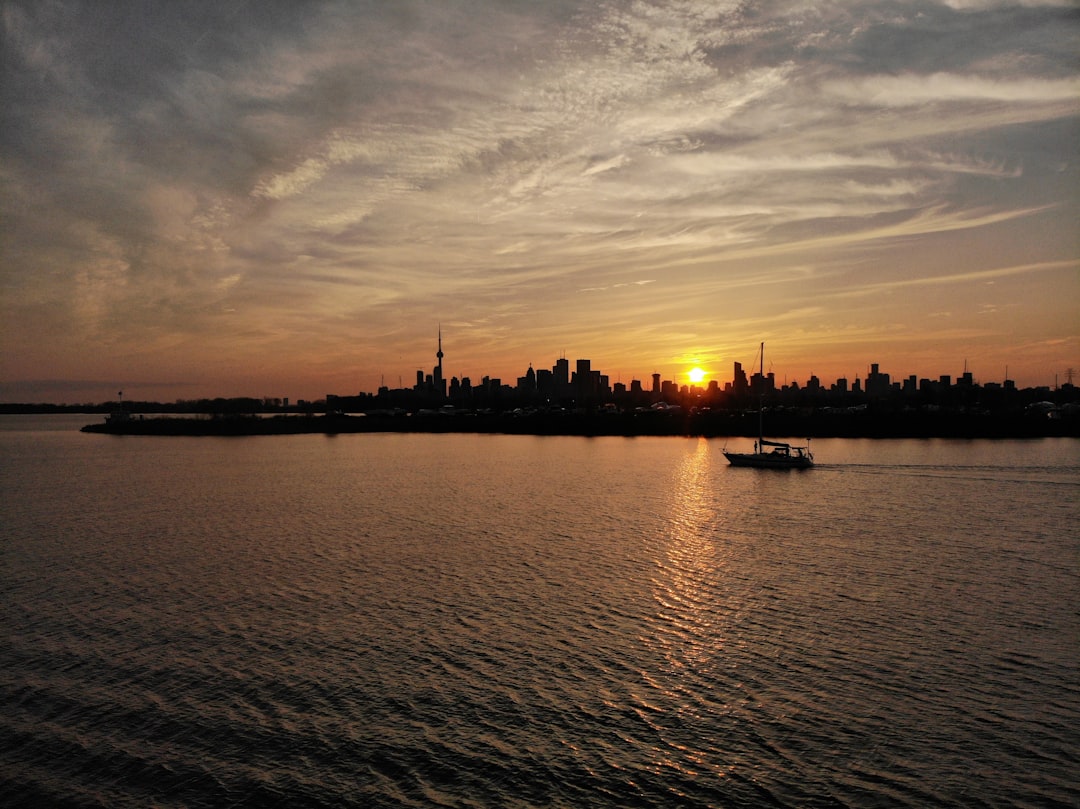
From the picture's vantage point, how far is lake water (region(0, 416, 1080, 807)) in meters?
21.5

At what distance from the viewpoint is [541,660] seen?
3072 cm

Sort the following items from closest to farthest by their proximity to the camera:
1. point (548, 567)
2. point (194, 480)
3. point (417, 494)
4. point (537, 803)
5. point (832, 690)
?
point (537, 803) → point (832, 690) → point (548, 567) → point (417, 494) → point (194, 480)

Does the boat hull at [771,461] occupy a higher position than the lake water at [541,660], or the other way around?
the boat hull at [771,461]

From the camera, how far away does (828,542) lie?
57.4 m

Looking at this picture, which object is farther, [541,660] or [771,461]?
[771,461]

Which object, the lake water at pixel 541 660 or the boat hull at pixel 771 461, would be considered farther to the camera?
the boat hull at pixel 771 461

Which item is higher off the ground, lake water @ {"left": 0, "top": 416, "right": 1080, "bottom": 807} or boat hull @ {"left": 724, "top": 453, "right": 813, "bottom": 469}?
boat hull @ {"left": 724, "top": 453, "right": 813, "bottom": 469}

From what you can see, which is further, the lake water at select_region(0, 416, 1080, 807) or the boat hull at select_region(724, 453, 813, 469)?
the boat hull at select_region(724, 453, 813, 469)

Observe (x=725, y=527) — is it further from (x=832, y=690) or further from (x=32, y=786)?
(x=32, y=786)

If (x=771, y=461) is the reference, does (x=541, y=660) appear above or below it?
below

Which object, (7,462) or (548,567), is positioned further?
(7,462)

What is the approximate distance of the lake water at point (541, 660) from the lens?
2152cm

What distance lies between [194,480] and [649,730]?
3960 inches

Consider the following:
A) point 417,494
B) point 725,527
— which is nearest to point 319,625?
point 725,527
